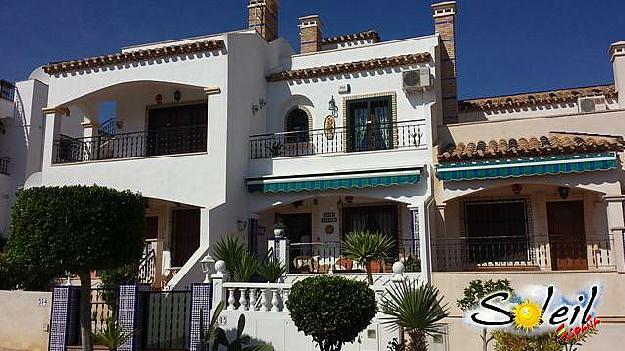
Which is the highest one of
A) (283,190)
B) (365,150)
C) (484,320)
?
(365,150)

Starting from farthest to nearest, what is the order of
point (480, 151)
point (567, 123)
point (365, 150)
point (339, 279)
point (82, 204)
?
point (365, 150)
point (567, 123)
point (480, 151)
point (82, 204)
point (339, 279)

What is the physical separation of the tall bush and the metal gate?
220cm

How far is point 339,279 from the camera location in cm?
1370

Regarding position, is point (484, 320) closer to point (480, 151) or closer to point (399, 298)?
point (399, 298)

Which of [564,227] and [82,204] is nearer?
[82,204]

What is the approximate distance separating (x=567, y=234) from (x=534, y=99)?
734 centimetres

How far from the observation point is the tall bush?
14.5m

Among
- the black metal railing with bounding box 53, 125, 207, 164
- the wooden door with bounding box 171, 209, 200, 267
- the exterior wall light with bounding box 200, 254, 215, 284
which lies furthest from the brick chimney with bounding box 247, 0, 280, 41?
the exterior wall light with bounding box 200, 254, 215, 284

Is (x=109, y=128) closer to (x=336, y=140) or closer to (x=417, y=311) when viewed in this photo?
(x=336, y=140)

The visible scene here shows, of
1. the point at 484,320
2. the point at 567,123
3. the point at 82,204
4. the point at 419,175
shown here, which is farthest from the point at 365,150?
the point at 82,204

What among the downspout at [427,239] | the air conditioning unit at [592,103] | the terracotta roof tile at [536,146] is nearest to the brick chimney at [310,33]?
the terracotta roof tile at [536,146]

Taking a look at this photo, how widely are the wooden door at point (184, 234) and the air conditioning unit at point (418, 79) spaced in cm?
990

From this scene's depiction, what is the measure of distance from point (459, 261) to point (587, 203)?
5013mm

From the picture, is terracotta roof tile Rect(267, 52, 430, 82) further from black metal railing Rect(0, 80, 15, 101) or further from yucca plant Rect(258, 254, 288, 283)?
black metal railing Rect(0, 80, 15, 101)
